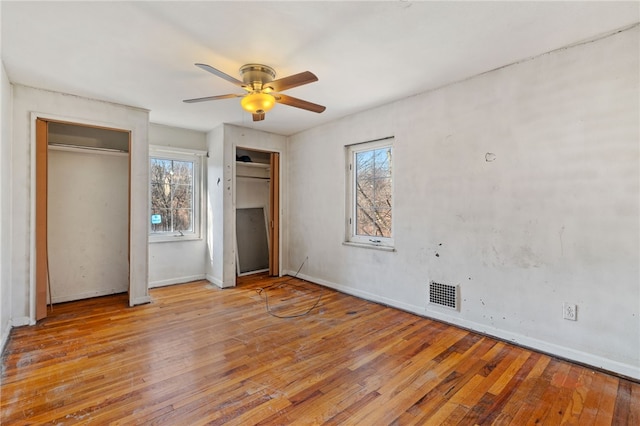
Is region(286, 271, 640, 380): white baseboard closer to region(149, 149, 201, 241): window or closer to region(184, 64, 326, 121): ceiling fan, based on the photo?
region(184, 64, 326, 121): ceiling fan

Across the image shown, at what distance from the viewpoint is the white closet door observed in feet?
11.9

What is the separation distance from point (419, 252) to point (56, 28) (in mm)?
3611

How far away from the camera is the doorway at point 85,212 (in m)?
3.59

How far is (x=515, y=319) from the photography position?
256cm

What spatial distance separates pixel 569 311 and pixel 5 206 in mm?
4916

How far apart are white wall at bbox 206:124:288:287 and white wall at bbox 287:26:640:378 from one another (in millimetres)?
2113

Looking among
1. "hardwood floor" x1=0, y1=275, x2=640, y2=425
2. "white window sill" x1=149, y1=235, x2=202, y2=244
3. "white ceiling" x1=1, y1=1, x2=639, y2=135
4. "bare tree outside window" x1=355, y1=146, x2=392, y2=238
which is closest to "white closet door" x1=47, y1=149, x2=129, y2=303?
"white window sill" x1=149, y1=235, x2=202, y2=244

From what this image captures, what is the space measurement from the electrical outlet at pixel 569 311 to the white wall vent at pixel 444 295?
84 cm

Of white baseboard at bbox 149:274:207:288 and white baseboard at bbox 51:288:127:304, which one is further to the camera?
white baseboard at bbox 149:274:207:288

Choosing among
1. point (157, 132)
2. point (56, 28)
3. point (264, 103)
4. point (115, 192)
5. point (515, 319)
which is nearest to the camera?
point (56, 28)

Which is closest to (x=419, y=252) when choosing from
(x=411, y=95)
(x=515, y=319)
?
(x=515, y=319)

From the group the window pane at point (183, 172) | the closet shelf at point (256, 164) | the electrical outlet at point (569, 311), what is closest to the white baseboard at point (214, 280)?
the window pane at point (183, 172)

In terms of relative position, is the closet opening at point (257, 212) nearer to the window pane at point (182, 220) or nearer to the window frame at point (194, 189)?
the window frame at point (194, 189)

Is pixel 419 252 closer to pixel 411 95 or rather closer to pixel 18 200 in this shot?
pixel 411 95
